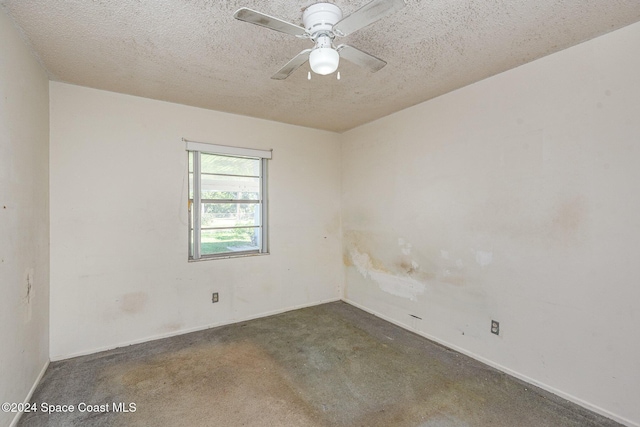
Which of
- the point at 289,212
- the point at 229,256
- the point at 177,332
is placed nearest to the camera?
the point at 177,332

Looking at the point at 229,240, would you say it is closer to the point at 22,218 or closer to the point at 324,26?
the point at 22,218

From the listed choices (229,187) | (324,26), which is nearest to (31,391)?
(229,187)

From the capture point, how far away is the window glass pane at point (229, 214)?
11.1ft

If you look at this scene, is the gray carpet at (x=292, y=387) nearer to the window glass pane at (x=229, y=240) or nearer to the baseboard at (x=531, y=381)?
the baseboard at (x=531, y=381)

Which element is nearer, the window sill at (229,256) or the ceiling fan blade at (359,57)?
the ceiling fan blade at (359,57)

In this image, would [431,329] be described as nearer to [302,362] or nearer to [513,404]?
[513,404]

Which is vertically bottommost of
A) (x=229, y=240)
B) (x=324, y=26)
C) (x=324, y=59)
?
(x=229, y=240)

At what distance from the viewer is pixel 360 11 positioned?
129 centimetres

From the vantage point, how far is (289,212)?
3906mm

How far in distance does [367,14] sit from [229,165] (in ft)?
8.47

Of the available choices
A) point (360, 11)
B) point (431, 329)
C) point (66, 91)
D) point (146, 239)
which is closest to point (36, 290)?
point (146, 239)

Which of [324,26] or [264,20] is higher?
[324,26]

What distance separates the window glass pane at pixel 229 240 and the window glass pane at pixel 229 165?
71cm

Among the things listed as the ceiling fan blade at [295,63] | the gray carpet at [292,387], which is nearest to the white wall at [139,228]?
the gray carpet at [292,387]
